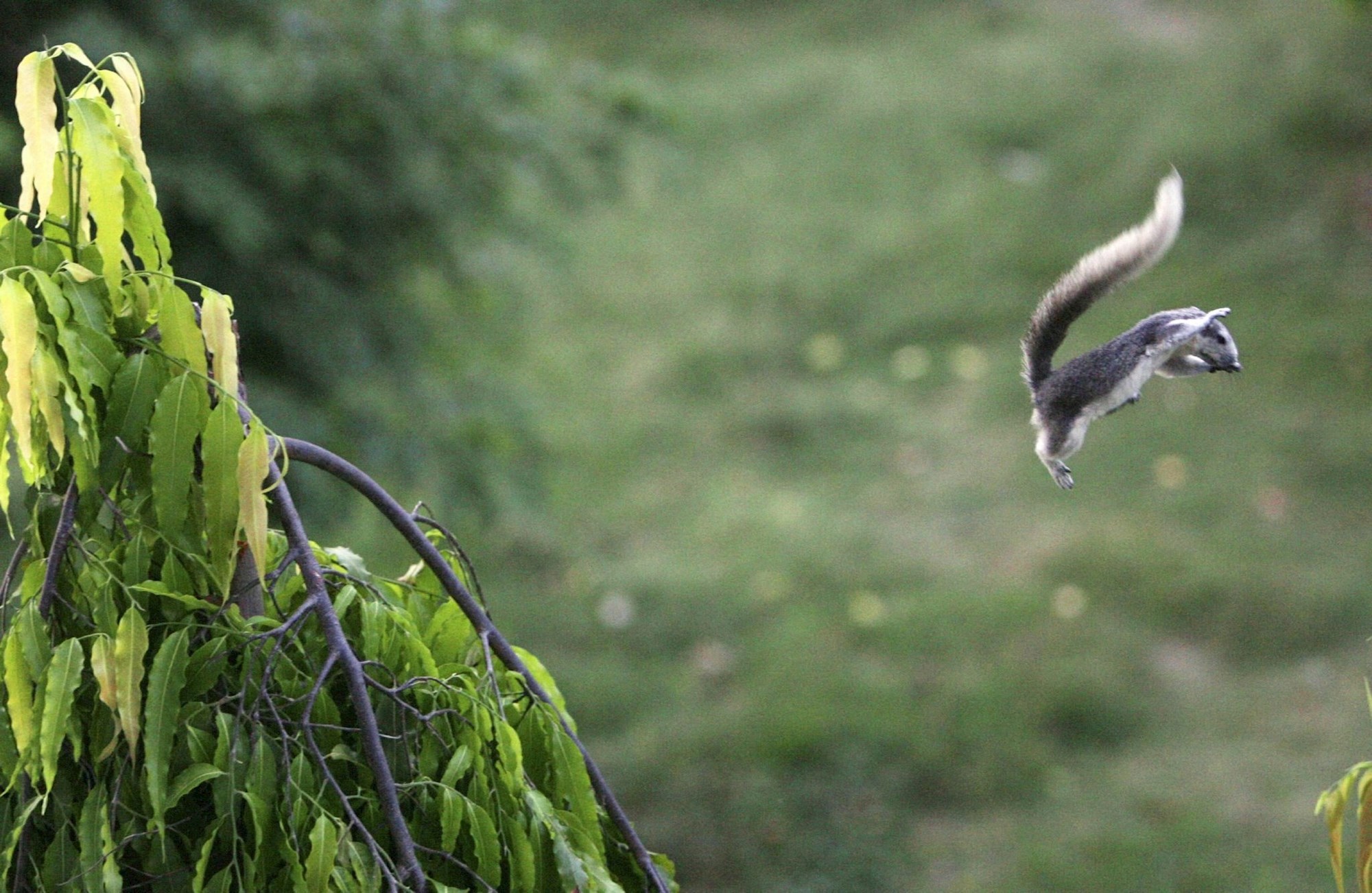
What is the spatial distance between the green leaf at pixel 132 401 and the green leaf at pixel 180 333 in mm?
35

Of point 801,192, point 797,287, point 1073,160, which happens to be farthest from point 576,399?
point 1073,160

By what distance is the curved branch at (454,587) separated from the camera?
1.86 metres

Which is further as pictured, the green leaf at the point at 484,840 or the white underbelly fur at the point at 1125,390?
the green leaf at the point at 484,840

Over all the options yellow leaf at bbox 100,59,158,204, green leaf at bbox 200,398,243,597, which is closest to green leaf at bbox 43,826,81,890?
green leaf at bbox 200,398,243,597

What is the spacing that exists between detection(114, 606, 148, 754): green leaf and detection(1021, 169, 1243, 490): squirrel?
0.97 m

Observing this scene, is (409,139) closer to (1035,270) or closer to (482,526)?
A: (482,526)

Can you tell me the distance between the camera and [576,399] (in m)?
8.81

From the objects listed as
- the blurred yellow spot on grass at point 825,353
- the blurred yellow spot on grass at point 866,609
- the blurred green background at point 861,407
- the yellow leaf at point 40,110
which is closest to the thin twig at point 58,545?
the yellow leaf at point 40,110

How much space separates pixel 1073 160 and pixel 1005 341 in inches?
54.5

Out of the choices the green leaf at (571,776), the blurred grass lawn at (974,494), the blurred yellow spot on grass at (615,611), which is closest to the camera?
the green leaf at (571,776)

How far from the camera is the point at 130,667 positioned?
5.38ft

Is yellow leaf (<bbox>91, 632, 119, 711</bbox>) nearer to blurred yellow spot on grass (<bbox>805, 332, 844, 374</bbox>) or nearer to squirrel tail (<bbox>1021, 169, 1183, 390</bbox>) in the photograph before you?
squirrel tail (<bbox>1021, 169, 1183, 390</bbox>)

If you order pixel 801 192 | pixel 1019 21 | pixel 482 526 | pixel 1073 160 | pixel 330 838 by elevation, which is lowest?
pixel 330 838

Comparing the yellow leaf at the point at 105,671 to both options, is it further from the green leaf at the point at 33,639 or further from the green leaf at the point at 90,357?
the green leaf at the point at 90,357
